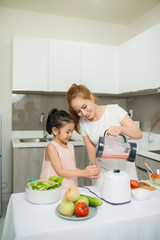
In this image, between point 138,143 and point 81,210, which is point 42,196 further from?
point 138,143

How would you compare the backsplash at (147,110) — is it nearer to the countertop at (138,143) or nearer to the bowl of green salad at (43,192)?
the countertop at (138,143)

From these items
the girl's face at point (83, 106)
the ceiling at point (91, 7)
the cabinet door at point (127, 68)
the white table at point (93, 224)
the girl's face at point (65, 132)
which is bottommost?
the white table at point (93, 224)

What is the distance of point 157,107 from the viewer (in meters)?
2.95

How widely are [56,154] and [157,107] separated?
179 cm

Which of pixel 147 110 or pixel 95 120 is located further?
pixel 147 110

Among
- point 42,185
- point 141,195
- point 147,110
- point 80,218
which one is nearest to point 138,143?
point 147,110

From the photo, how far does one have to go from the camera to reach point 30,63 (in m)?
2.97

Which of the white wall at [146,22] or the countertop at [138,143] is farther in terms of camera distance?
the white wall at [146,22]

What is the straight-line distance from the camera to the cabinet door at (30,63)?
2.94 m

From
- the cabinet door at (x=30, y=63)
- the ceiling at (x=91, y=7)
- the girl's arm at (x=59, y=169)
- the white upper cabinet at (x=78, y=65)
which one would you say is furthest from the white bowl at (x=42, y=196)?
Answer: the ceiling at (x=91, y=7)

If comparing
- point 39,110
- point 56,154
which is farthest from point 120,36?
point 56,154

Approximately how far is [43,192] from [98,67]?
2382mm

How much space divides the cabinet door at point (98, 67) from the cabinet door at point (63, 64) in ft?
0.32

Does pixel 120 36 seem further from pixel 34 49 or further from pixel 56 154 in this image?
pixel 56 154
